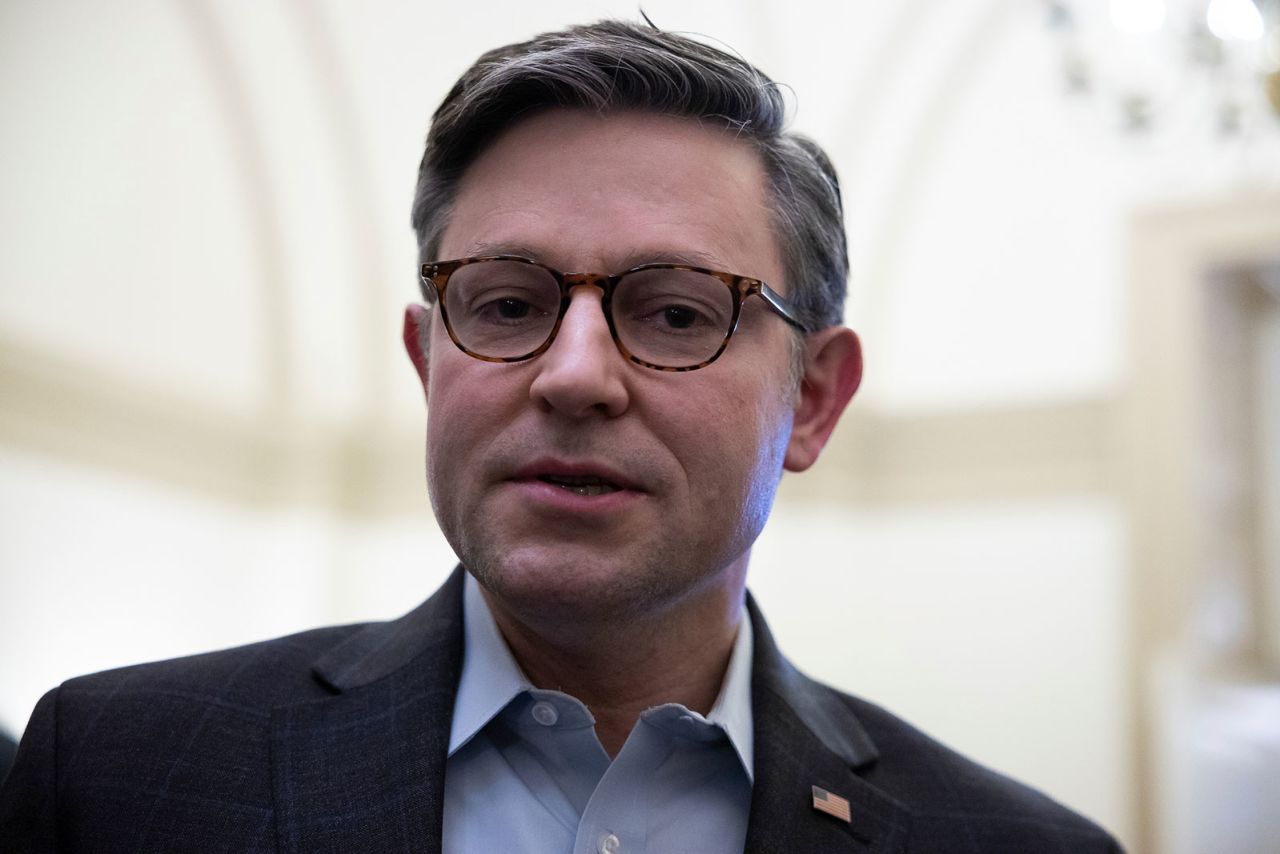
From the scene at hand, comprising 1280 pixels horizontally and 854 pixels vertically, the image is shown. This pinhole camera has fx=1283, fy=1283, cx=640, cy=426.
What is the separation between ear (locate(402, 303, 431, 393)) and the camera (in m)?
1.85

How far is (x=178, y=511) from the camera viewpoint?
5129 mm

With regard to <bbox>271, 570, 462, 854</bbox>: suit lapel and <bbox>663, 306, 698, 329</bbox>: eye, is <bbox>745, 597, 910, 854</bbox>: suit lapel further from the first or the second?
<bbox>663, 306, 698, 329</bbox>: eye

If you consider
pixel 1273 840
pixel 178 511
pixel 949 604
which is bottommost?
pixel 1273 840

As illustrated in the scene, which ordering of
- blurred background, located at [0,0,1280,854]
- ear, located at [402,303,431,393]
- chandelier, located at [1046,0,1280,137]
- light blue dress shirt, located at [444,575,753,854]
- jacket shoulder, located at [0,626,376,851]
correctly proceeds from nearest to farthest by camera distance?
1. jacket shoulder, located at [0,626,376,851]
2. light blue dress shirt, located at [444,575,753,854]
3. ear, located at [402,303,431,393]
4. chandelier, located at [1046,0,1280,137]
5. blurred background, located at [0,0,1280,854]

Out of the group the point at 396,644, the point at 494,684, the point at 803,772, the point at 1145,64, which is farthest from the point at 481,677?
the point at 1145,64

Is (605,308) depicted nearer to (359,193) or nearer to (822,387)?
(822,387)

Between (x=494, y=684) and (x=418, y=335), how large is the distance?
0.56 metres

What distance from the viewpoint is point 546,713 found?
1564 millimetres

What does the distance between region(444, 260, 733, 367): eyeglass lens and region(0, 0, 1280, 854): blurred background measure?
332cm

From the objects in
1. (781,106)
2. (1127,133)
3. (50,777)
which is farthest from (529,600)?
(1127,133)

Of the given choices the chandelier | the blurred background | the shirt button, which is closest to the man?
the shirt button

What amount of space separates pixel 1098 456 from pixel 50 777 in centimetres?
494

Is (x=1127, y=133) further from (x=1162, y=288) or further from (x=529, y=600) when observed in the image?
(x=529, y=600)

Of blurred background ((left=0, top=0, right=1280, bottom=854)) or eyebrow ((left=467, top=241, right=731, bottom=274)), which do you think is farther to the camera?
blurred background ((left=0, top=0, right=1280, bottom=854))
